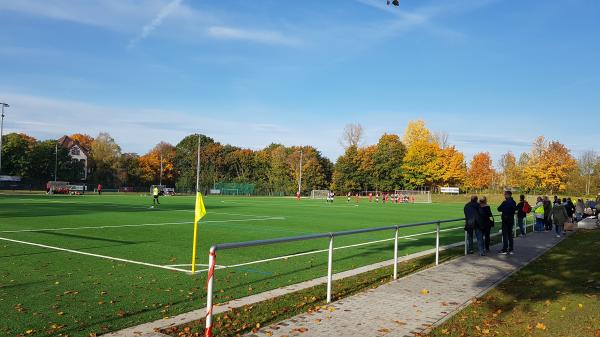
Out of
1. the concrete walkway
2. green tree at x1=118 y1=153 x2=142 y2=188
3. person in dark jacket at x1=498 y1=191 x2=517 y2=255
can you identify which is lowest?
the concrete walkway

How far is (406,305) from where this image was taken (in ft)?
25.7

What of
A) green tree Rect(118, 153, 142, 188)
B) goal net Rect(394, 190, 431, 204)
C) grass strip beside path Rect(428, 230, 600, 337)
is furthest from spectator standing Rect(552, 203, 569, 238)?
green tree Rect(118, 153, 142, 188)

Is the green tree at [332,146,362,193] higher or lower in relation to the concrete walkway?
higher

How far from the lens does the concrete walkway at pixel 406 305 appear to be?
21.0 ft

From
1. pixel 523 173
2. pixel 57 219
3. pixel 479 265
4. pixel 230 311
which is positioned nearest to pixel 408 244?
pixel 479 265

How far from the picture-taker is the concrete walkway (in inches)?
252

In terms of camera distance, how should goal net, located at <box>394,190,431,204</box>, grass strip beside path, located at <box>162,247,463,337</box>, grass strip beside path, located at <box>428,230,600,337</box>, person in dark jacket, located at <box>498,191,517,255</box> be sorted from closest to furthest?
grass strip beside path, located at <box>162,247,463,337</box>
grass strip beside path, located at <box>428,230,600,337</box>
person in dark jacket, located at <box>498,191,517,255</box>
goal net, located at <box>394,190,431,204</box>

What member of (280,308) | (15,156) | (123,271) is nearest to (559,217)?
(280,308)

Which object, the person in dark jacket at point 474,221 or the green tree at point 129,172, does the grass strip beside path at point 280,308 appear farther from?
the green tree at point 129,172

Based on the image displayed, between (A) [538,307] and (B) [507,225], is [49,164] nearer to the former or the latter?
(B) [507,225]

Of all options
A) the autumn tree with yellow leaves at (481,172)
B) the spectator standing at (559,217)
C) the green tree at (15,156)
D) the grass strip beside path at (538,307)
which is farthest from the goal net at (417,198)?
the grass strip beside path at (538,307)

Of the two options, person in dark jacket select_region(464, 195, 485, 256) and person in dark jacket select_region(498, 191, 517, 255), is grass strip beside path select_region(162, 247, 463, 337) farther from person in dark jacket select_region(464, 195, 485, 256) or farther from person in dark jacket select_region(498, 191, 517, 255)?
person in dark jacket select_region(498, 191, 517, 255)

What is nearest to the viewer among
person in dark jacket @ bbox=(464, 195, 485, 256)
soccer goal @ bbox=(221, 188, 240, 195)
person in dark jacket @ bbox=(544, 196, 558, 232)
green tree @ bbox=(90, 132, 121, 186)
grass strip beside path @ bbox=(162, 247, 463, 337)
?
grass strip beside path @ bbox=(162, 247, 463, 337)

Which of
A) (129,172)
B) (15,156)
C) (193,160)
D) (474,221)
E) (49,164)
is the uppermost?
(193,160)
